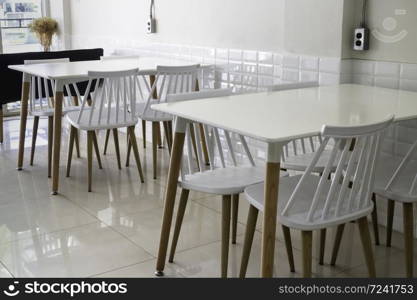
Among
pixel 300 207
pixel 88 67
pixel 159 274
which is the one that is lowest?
pixel 159 274

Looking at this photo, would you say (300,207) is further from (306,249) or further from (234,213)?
(234,213)

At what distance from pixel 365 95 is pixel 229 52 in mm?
1562

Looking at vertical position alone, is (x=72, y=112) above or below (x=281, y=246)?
above

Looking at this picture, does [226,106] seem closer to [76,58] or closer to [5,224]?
[5,224]

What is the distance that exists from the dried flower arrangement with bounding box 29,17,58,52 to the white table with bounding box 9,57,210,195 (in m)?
2.07

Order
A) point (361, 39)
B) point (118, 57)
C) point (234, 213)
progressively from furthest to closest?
point (118, 57) → point (361, 39) → point (234, 213)

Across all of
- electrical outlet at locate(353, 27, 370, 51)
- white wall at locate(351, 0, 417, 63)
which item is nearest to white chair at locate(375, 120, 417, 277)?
white wall at locate(351, 0, 417, 63)

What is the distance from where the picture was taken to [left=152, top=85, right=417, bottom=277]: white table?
6.51ft

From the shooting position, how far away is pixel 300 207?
217 cm

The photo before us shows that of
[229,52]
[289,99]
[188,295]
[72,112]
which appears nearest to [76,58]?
[72,112]

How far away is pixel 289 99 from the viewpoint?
2775mm

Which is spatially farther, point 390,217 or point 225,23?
point 225,23

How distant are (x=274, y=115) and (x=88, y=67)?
2.24 metres

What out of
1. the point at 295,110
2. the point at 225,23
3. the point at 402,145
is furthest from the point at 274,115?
the point at 225,23
